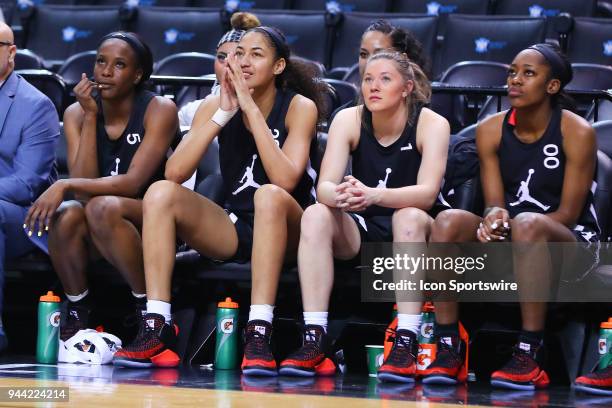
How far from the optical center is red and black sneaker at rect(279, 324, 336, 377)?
3.96 m

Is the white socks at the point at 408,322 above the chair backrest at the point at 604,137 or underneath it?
underneath

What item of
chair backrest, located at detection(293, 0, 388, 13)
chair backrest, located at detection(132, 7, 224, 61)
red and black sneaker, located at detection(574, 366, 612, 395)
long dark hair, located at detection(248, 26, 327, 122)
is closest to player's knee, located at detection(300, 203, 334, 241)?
long dark hair, located at detection(248, 26, 327, 122)

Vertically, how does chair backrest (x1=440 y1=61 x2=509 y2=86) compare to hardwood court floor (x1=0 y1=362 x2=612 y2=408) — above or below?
above

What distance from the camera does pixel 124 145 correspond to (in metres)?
4.77

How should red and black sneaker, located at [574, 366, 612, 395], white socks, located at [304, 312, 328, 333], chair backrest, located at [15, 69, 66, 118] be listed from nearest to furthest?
red and black sneaker, located at [574, 366, 612, 395] → white socks, located at [304, 312, 328, 333] → chair backrest, located at [15, 69, 66, 118]

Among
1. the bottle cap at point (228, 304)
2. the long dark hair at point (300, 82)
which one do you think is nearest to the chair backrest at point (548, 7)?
the long dark hair at point (300, 82)

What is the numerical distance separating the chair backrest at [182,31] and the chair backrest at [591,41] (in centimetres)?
262

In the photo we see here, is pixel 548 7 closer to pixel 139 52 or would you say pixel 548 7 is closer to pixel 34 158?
pixel 139 52

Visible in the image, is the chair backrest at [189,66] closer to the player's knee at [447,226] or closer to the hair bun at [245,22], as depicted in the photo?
the hair bun at [245,22]

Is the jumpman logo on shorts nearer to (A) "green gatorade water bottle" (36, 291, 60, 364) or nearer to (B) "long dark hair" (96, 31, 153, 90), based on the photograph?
(B) "long dark hair" (96, 31, 153, 90)

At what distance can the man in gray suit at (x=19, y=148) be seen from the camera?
4.65m

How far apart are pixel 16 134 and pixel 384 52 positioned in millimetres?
1662

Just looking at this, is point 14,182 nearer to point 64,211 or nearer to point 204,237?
point 64,211

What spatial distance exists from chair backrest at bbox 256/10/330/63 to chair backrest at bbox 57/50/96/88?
141 cm
